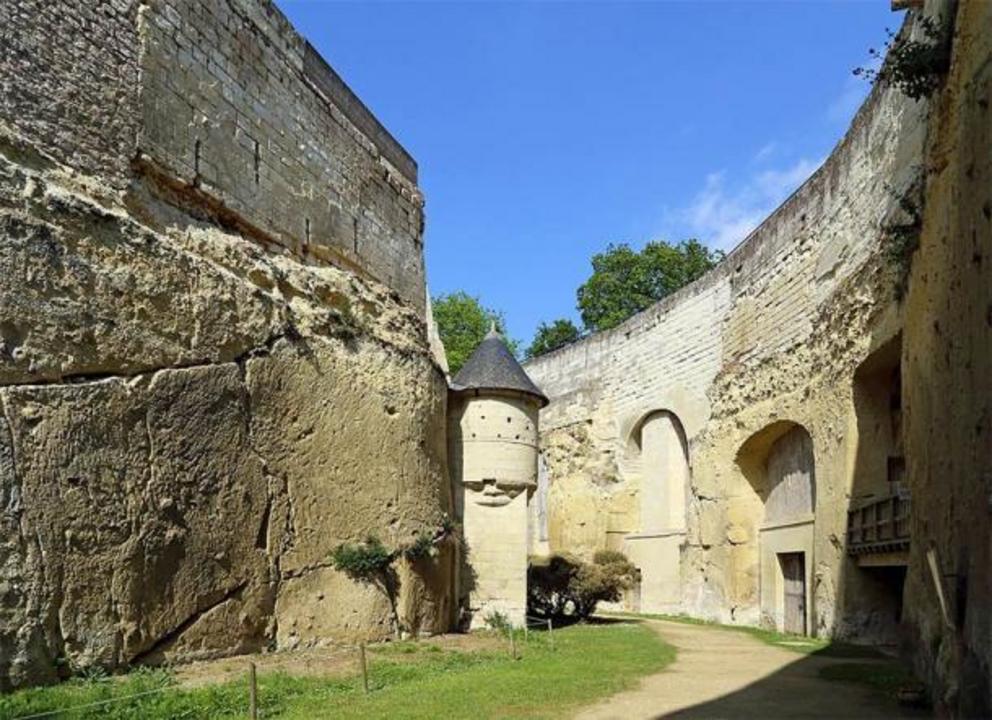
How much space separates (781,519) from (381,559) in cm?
1020

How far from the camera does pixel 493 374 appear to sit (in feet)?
54.4

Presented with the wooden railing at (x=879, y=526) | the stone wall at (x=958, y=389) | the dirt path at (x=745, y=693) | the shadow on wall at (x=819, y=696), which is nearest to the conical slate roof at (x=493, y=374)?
the dirt path at (x=745, y=693)

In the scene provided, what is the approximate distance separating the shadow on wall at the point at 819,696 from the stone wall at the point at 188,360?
16.6 feet

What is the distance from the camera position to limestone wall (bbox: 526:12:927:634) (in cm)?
1519

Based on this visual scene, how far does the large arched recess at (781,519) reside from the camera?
59.2ft

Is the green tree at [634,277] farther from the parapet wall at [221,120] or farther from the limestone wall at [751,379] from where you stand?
the parapet wall at [221,120]

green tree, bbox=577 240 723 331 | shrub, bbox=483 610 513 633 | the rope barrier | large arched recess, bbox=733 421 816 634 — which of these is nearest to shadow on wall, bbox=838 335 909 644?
large arched recess, bbox=733 421 816 634

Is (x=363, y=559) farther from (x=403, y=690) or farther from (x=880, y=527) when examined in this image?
(x=880, y=527)

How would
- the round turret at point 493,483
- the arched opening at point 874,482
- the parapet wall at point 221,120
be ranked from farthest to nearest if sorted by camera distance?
1. the round turret at point 493,483
2. the arched opening at point 874,482
3. the parapet wall at point 221,120

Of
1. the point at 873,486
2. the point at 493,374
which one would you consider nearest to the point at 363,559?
the point at 493,374

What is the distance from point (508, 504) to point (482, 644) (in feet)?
10.7

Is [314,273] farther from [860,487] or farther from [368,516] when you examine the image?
[860,487]

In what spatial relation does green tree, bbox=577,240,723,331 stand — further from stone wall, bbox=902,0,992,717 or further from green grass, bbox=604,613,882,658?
stone wall, bbox=902,0,992,717

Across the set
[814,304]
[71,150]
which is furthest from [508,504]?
[71,150]
